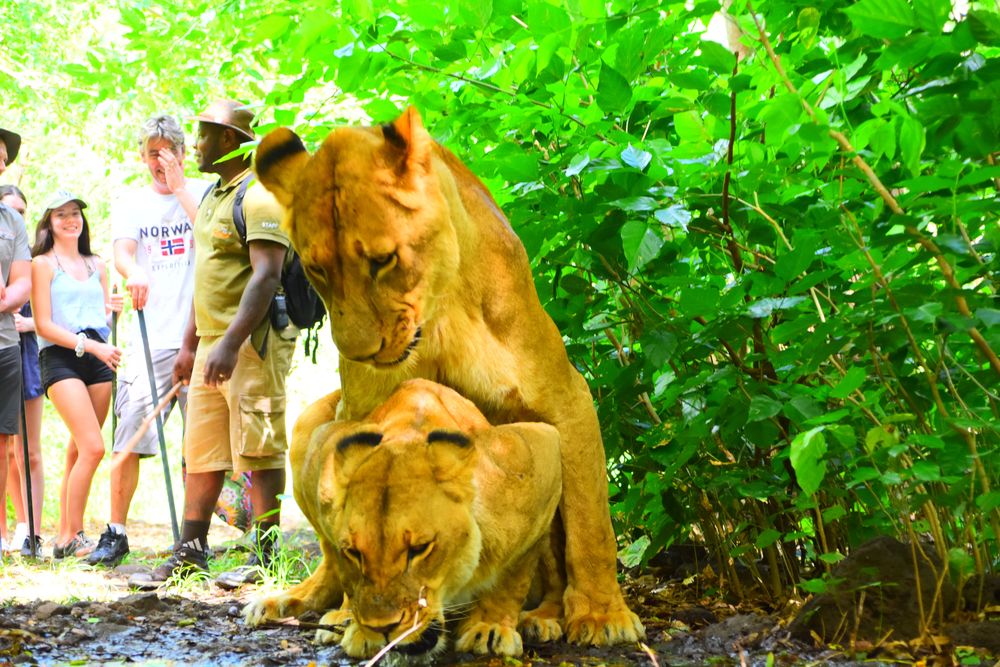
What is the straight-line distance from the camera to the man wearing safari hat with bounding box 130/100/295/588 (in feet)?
22.1

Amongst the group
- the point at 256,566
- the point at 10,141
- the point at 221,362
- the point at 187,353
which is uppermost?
the point at 10,141

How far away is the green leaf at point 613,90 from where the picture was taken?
139 inches

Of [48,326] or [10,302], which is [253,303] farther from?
[48,326]

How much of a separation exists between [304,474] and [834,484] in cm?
189

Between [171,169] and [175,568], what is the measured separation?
137 inches

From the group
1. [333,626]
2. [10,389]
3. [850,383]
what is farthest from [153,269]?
[850,383]

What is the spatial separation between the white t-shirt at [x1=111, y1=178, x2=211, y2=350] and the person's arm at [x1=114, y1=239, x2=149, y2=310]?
0.16 ft

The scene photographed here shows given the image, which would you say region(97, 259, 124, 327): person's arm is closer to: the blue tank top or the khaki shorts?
the blue tank top

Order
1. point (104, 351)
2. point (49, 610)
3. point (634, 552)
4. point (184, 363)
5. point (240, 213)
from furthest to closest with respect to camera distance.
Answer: point (104, 351) → point (184, 363) → point (240, 213) → point (634, 552) → point (49, 610)

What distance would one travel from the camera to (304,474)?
3.88m

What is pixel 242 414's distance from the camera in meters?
6.91

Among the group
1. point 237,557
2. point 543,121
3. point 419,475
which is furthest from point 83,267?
point 419,475

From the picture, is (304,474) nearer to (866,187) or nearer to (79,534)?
(866,187)

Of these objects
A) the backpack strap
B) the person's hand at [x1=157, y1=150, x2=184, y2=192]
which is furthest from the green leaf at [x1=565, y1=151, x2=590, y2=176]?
the person's hand at [x1=157, y1=150, x2=184, y2=192]
